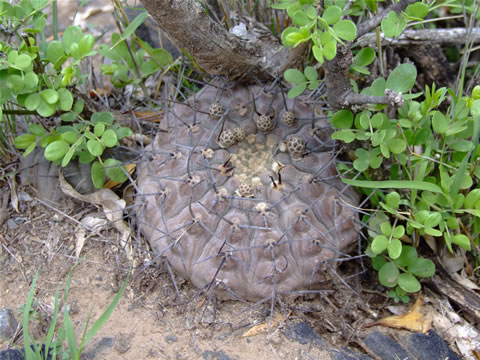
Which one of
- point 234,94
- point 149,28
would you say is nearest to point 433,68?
point 234,94

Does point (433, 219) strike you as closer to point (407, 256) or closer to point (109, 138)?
point (407, 256)

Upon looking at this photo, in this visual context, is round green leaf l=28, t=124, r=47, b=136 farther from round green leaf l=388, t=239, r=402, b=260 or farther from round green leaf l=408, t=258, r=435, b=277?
round green leaf l=408, t=258, r=435, b=277

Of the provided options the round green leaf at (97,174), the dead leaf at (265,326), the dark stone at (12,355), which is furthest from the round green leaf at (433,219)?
the dark stone at (12,355)

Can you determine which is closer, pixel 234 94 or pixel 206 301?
pixel 206 301

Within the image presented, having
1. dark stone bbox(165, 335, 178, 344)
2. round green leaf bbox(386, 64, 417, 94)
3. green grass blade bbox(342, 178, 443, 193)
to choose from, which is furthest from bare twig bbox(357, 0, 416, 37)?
dark stone bbox(165, 335, 178, 344)

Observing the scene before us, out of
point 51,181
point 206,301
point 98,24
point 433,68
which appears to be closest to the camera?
point 206,301

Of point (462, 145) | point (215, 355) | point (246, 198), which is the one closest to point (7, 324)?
point (215, 355)

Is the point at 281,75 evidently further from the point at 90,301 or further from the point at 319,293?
the point at 90,301

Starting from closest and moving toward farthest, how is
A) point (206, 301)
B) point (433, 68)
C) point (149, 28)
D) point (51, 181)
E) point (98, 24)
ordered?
point (206, 301) < point (51, 181) < point (433, 68) < point (149, 28) < point (98, 24)
